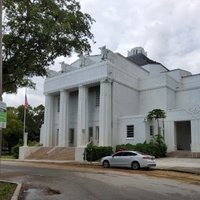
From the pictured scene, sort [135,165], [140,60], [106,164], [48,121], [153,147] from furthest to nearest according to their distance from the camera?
[140,60] < [48,121] < [153,147] < [106,164] < [135,165]

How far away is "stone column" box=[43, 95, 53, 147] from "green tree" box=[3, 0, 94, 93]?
1202 inches

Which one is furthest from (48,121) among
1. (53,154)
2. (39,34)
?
(39,34)

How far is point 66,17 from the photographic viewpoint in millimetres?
14383

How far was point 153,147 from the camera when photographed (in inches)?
1362

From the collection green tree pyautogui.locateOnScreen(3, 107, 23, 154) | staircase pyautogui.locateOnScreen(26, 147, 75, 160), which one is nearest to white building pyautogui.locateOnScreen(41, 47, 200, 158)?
staircase pyautogui.locateOnScreen(26, 147, 75, 160)

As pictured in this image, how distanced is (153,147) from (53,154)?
39.4 feet

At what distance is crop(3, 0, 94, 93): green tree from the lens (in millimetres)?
13883

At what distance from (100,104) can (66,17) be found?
82.9ft

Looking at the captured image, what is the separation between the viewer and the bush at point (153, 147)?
34.0 meters

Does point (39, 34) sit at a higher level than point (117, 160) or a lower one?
higher

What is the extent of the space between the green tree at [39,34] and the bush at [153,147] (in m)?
20.1

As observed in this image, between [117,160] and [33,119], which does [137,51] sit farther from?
[33,119]

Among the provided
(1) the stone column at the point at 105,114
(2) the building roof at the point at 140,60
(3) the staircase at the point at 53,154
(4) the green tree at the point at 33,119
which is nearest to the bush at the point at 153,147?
(1) the stone column at the point at 105,114

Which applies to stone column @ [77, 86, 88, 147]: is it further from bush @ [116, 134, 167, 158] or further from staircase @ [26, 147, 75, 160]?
bush @ [116, 134, 167, 158]
